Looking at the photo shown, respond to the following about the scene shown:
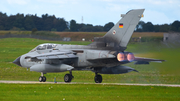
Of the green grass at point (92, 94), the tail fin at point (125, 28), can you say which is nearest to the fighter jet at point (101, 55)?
the tail fin at point (125, 28)

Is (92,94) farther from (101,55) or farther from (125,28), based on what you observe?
(125,28)

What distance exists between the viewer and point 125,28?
24.2 meters

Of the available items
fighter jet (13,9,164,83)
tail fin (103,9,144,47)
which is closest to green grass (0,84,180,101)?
fighter jet (13,9,164,83)

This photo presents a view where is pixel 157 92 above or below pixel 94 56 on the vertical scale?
below

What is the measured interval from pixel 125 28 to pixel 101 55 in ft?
9.23

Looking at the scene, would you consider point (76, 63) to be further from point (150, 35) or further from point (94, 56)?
point (150, 35)

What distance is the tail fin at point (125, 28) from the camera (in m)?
24.1

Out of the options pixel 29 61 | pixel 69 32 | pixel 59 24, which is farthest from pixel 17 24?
pixel 29 61

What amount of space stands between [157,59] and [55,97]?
9.56 m

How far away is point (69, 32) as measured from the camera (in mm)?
100062

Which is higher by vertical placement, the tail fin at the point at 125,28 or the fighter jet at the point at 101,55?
the tail fin at the point at 125,28

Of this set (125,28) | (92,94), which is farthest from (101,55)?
(92,94)

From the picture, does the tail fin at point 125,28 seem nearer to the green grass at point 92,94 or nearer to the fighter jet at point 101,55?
the fighter jet at point 101,55

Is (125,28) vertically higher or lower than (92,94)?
higher
